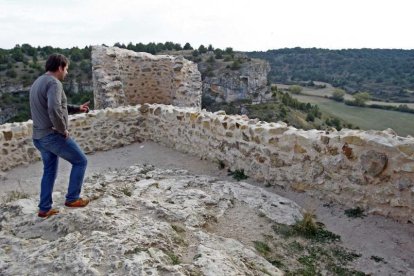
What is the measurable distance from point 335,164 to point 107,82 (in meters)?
7.74

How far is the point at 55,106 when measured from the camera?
13.9 feet

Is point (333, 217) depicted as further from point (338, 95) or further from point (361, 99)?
point (338, 95)

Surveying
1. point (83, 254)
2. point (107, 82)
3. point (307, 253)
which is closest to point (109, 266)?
point (83, 254)

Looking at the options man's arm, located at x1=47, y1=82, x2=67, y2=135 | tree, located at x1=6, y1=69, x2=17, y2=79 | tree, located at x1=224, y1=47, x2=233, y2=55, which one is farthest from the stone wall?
tree, located at x1=224, y1=47, x2=233, y2=55

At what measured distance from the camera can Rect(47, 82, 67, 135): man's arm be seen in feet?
13.9

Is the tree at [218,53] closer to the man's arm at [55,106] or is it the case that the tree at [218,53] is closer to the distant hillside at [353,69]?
the distant hillside at [353,69]

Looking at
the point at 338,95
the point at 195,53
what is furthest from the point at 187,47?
the point at 338,95

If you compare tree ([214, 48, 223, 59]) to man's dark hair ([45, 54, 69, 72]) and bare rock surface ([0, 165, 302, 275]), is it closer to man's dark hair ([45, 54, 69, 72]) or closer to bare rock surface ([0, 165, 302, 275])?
bare rock surface ([0, 165, 302, 275])

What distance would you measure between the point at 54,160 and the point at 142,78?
8.29 metres

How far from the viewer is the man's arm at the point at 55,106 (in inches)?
167

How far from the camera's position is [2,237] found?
13.4ft

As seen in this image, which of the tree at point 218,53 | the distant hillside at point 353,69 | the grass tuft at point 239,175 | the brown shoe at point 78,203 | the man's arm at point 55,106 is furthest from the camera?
the distant hillside at point 353,69

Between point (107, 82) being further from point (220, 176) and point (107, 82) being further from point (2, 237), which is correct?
point (2, 237)

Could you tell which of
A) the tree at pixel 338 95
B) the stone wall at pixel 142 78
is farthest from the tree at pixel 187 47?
the stone wall at pixel 142 78
